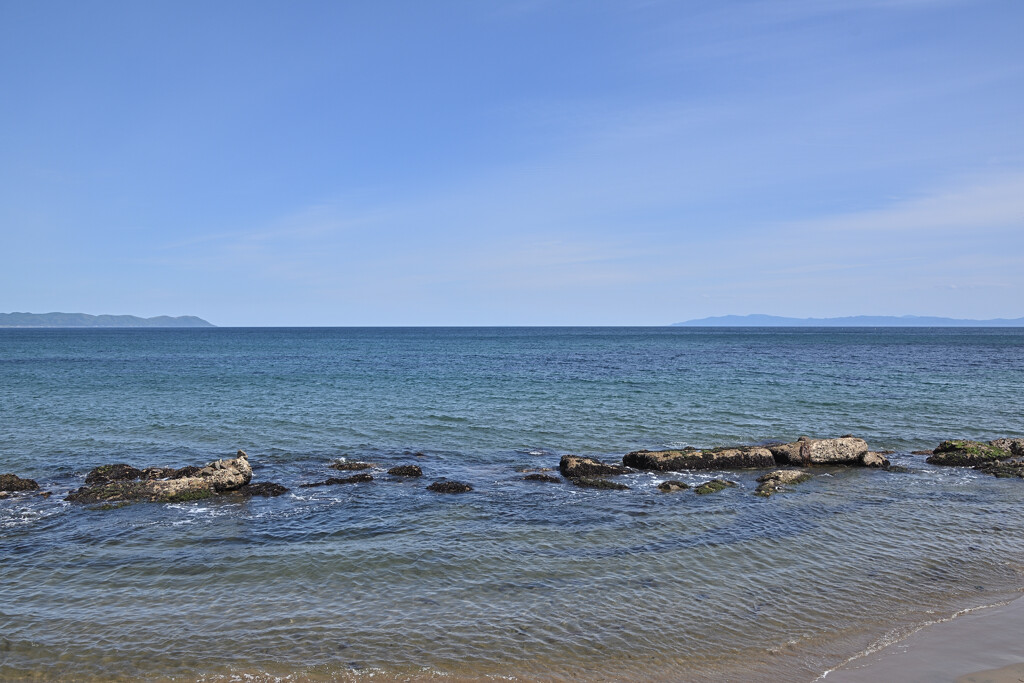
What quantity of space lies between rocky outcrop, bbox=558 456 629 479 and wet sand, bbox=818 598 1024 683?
1255 cm

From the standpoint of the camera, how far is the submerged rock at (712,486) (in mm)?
20938

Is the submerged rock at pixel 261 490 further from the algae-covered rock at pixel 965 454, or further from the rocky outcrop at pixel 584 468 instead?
the algae-covered rock at pixel 965 454

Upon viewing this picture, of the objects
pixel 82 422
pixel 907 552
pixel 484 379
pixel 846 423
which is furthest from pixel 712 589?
pixel 484 379

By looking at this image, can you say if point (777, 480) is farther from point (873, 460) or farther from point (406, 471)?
point (406, 471)

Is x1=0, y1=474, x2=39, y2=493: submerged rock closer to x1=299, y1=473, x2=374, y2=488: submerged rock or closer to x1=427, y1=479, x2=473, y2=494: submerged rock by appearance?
x1=299, y1=473, x2=374, y2=488: submerged rock

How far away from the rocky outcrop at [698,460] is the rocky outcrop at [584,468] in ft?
3.18

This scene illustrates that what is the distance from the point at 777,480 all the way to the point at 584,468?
6.94 metres

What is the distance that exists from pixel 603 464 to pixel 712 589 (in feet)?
36.4

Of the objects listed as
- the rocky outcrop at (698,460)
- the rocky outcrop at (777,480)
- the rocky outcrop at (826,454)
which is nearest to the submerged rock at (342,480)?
the rocky outcrop at (698,460)

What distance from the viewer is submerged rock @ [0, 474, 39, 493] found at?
20.8 meters

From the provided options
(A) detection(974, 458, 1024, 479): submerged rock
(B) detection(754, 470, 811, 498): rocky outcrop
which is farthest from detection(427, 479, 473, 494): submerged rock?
(A) detection(974, 458, 1024, 479): submerged rock

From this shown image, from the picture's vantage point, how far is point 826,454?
25078mm

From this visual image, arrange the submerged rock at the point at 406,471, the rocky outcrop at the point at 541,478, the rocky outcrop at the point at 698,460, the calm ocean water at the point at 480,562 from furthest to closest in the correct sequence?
the rocky outcrop at the point at 698,460, the submerged rock at the point at 406,471, the rocky outcrop at the point at 541,478, the calm ocean water at the point at 480,562

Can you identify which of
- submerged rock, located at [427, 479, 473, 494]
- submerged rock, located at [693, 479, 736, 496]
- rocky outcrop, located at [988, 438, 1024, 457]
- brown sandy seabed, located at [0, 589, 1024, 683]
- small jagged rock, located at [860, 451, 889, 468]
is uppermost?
rocky outcrop, located at [988, 438, 1024, 457]
